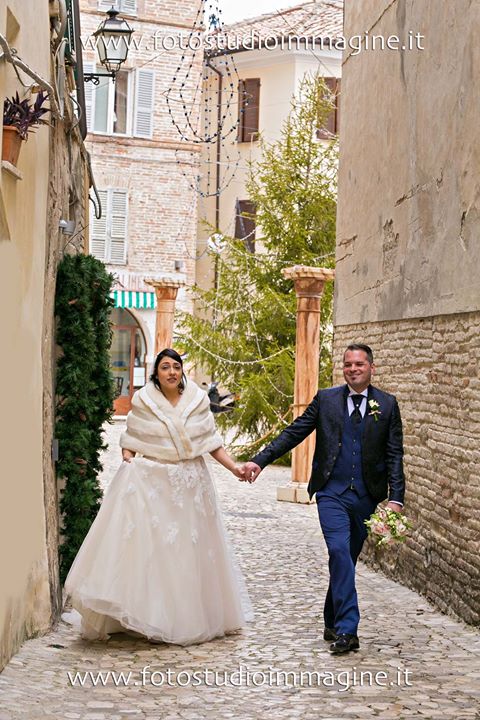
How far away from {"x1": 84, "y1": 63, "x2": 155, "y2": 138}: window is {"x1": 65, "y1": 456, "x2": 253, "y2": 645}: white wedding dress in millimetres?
27947

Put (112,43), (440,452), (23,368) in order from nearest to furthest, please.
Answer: (23,368)
(440,452)
(112,43)

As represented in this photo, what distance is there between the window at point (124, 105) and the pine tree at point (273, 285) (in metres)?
10.5

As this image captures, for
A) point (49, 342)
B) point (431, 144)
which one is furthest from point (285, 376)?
point (49, 342)

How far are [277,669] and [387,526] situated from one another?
3.50ft

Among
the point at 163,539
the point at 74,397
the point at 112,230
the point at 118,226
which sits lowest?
the point at 163,539

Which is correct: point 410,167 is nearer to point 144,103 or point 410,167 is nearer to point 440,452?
point 440,452

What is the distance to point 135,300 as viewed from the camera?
3519 centimetres

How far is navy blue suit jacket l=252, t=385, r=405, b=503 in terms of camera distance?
305 inches

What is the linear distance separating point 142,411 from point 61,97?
7.63ft

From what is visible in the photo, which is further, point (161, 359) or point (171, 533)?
point (161, 359)

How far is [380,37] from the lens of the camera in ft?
39.6

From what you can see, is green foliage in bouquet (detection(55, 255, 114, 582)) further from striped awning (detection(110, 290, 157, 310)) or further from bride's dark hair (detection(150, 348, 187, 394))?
striped awning (detection(110, 290, 157, 310))

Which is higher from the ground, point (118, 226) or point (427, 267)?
point (118, 226)

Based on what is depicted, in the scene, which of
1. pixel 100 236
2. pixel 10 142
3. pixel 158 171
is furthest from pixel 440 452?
pixel 158 171
